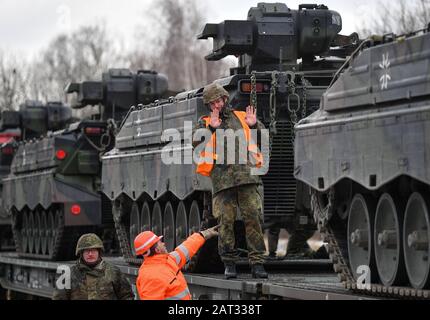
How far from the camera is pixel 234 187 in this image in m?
14.1

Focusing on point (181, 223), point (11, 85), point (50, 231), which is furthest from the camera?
point (11, 85)

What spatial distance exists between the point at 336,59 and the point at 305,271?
2932 mm

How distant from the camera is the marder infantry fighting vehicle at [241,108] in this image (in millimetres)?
15398

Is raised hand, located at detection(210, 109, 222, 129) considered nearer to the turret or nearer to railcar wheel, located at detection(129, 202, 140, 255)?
the turret

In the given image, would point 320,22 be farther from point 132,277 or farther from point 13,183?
point 13,183

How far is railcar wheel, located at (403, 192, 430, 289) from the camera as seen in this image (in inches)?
438

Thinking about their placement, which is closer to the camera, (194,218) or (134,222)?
(194,218)

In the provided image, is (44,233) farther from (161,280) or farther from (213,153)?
(161,280)

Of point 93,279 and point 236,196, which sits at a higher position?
point 236,196

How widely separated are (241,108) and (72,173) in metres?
7.57

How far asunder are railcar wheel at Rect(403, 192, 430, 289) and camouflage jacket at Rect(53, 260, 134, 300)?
2.30 metres

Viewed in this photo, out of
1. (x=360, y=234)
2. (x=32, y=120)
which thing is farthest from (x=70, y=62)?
(x=360, y=234)

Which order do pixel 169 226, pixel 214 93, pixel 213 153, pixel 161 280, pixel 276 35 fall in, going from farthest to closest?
pixel 169 226 → pixel 276 35 → pixel 213 153 → pixel 214 93 → pixel 161 280

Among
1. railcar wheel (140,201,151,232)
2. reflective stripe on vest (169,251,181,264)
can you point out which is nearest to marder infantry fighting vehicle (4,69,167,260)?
railcar wheel (140,201,151,232)
